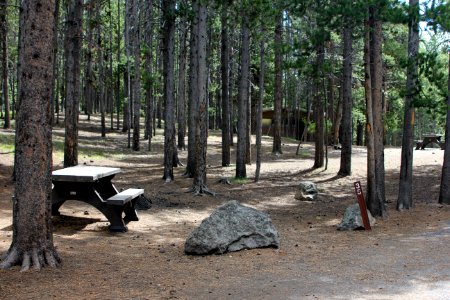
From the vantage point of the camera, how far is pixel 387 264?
6562mm

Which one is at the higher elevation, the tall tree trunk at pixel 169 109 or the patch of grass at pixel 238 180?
the tall tree trunk at pixel 169 109

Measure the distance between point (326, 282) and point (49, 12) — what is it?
4.62 meters

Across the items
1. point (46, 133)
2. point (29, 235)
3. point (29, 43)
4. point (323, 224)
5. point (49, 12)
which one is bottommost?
point (323, 224)

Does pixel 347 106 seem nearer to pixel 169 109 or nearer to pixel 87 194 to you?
pixel 169 109

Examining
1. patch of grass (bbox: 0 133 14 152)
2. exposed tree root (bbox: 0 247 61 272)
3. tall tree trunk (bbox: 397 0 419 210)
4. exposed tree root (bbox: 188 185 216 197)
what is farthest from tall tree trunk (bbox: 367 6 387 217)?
patch of grass (bbox: 0 133 14 152)

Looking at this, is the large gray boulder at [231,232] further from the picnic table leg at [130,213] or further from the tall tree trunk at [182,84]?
the tall tree trunk at [182,84]

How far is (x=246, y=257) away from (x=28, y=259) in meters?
2.93

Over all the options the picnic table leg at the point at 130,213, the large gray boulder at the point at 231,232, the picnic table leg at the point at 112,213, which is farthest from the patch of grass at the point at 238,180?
the large gray boulder at the point at 231,232

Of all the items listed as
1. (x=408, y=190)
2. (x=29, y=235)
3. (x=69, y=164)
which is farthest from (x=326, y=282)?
(x=69, y=164)

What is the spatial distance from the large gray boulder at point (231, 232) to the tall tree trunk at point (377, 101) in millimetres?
4070

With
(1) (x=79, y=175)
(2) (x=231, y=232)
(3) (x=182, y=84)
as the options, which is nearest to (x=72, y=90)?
(1) (x=79, y=175)

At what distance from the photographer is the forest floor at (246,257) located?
5203 millimetres

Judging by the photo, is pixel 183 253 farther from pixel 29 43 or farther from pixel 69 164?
pixel 69 164

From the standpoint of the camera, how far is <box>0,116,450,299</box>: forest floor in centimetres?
520
